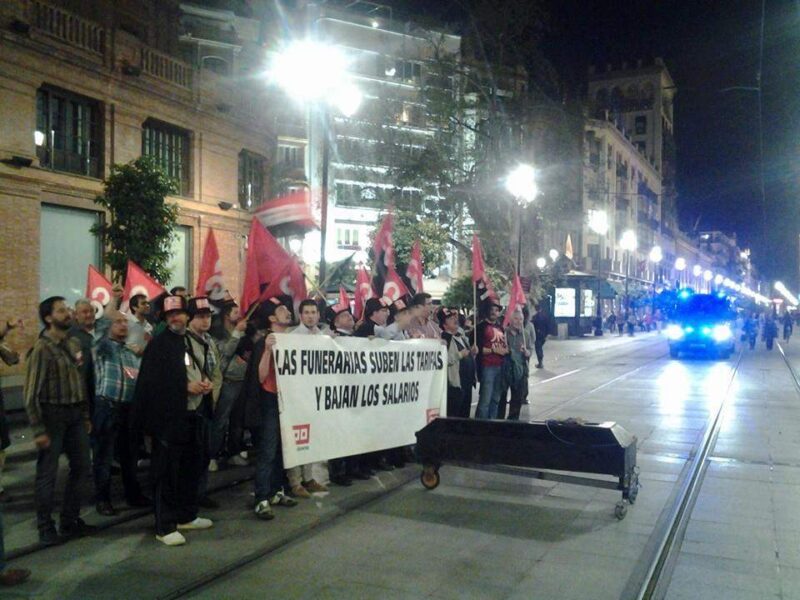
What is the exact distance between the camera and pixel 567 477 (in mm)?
7188

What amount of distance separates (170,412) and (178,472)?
0.55 metres

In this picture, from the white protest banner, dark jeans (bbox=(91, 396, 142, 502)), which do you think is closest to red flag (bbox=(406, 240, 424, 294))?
the white protest banner

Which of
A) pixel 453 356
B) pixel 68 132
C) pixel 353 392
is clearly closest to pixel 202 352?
pixel 353 392

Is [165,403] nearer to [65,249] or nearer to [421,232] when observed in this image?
[65,249]

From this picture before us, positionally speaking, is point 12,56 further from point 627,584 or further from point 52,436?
→ point 627,584

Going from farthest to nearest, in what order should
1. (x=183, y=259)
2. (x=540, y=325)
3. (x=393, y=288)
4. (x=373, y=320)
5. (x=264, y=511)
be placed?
(x=540, y=325), (x=183, y=259), (x=393, y=288), (x=373, y=320), (x=264, y=511)

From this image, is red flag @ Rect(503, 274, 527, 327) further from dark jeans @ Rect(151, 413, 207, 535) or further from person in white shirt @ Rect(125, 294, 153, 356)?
dark jeans @ Rect(151, 413, 207, 535)

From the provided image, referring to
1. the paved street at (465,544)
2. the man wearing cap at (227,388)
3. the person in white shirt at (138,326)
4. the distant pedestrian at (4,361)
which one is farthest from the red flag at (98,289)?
the distant pedestrian at (4,361)

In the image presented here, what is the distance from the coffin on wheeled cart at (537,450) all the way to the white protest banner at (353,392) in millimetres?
570

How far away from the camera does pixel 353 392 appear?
769 centimetres

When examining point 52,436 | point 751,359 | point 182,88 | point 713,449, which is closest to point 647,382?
point 713,449

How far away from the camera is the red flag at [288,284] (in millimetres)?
8016

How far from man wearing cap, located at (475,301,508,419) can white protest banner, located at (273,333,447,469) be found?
129 cm

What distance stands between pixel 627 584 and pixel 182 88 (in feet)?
64.1
